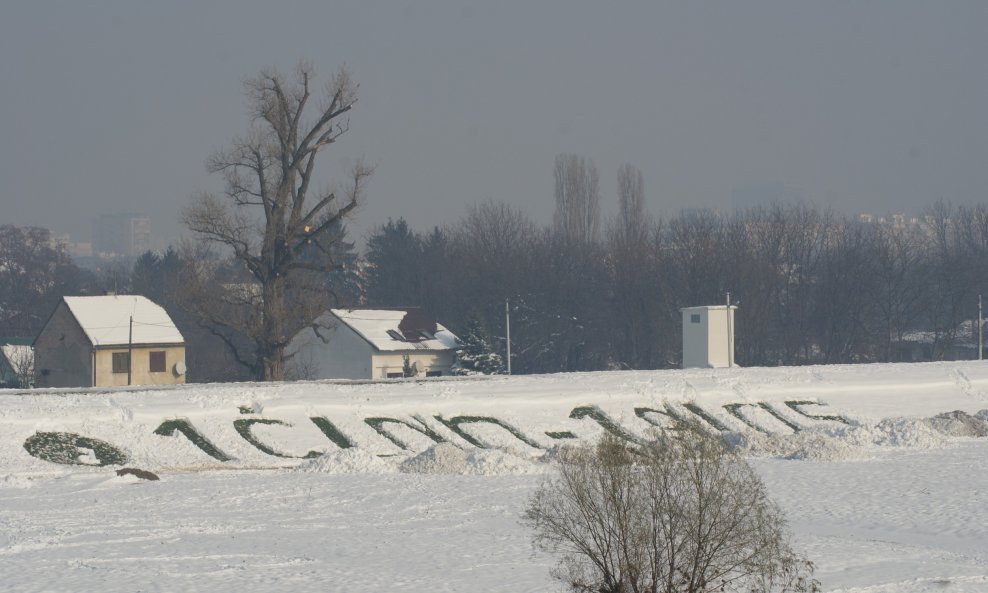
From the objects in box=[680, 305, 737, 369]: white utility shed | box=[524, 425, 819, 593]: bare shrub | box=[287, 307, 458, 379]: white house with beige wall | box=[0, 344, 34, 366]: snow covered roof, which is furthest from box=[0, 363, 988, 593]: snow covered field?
box=[0, 344, 34, 366]: snow covered roof

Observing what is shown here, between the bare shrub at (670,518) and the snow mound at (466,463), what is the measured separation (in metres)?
12.7

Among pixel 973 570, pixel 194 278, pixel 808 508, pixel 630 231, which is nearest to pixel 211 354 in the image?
pixel 630 231

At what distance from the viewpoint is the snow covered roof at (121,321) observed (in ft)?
195

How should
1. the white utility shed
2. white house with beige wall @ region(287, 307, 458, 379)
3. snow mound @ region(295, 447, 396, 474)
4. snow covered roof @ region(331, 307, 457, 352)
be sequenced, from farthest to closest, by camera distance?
1. snow covered roof @ region(331, 307, 457, 352)
2. white house with beige wall @ region(287, 307, 458, 379)
3. the white utility shed
4. snow mound @ region(295, 447, 396, 474)

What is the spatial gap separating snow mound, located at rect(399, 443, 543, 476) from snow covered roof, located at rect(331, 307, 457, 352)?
40.1m

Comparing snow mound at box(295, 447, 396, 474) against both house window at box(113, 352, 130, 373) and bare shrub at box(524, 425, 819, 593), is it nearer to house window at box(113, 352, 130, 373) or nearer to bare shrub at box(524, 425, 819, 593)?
bare shrub at box(524, 425, 819, 593)

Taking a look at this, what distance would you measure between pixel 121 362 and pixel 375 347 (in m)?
13.6

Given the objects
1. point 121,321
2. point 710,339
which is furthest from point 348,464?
point 121,321

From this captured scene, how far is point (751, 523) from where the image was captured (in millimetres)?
12672

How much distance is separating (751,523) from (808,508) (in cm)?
839

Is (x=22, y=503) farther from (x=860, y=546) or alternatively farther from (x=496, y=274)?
(x=496, y=274)

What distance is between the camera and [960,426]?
1337 inches

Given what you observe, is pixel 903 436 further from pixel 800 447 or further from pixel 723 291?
pixel 723 291

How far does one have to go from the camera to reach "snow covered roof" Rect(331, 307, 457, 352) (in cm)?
6781
